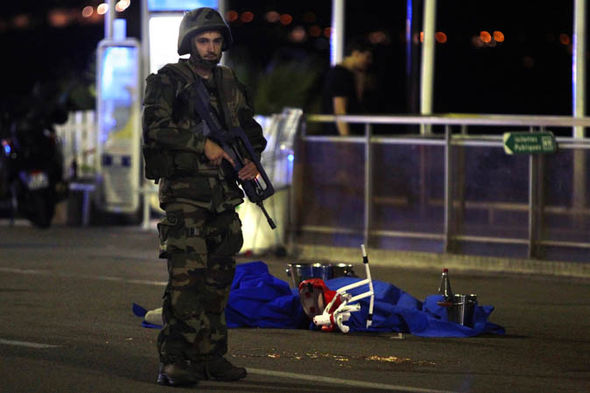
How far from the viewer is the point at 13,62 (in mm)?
50062

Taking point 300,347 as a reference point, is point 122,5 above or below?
above

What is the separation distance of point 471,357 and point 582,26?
35.4 feet

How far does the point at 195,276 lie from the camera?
902 cm

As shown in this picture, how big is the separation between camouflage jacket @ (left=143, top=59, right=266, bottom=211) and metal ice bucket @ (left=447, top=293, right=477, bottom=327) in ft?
9.38

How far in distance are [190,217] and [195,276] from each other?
0.33 metres

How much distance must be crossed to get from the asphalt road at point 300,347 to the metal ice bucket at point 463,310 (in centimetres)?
24

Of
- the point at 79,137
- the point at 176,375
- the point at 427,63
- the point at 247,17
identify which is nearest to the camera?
the point at 176,375

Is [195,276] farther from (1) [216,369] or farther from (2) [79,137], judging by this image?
(2) [79,137]

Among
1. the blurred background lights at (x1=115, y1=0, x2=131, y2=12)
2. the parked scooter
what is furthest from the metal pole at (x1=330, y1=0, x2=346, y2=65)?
the parked scooter

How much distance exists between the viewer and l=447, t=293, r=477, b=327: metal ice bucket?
1148 cm

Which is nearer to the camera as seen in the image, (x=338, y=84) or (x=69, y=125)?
(x=338, y=84)

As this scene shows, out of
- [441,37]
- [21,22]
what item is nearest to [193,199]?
[21,22]

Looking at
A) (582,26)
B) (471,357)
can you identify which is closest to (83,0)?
(582,26)

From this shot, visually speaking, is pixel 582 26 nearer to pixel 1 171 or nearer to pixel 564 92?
pixel 1 171
